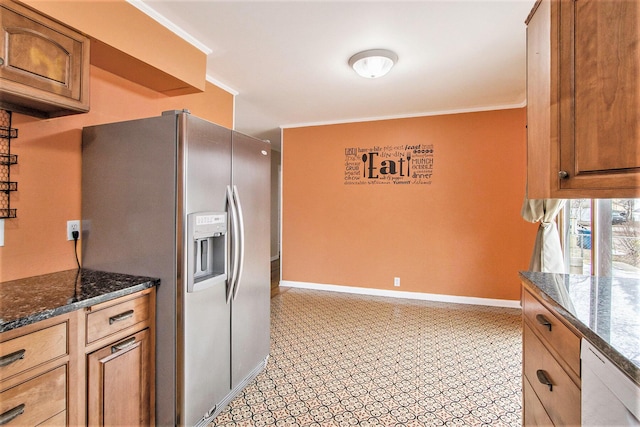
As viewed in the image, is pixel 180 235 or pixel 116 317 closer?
pixel 116 317

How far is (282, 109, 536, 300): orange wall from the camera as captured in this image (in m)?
4.00

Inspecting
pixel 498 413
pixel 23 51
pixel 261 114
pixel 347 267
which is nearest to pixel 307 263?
pixel 347 267

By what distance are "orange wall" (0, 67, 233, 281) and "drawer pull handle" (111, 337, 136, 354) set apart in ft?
2.34

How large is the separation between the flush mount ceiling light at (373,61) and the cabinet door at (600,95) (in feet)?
4.56

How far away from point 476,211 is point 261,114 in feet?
10.8

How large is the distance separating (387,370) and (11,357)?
2310 mm

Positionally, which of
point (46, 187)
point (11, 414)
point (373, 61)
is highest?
point (373, 61)

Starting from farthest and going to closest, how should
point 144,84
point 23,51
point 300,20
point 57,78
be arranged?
point 144,84 → point 300,20 → point 57,78 → point 23,51

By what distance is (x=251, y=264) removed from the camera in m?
2.27

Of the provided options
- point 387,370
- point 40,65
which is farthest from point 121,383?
point 387,370

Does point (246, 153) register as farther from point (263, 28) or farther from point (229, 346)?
point (229, 346)

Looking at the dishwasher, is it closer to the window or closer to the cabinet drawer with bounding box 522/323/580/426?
the cabinet drawer with bounding box 522/323/580/426

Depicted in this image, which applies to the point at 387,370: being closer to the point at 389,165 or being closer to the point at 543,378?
the point at 543,378

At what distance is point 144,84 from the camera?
Answer: 2357mm
